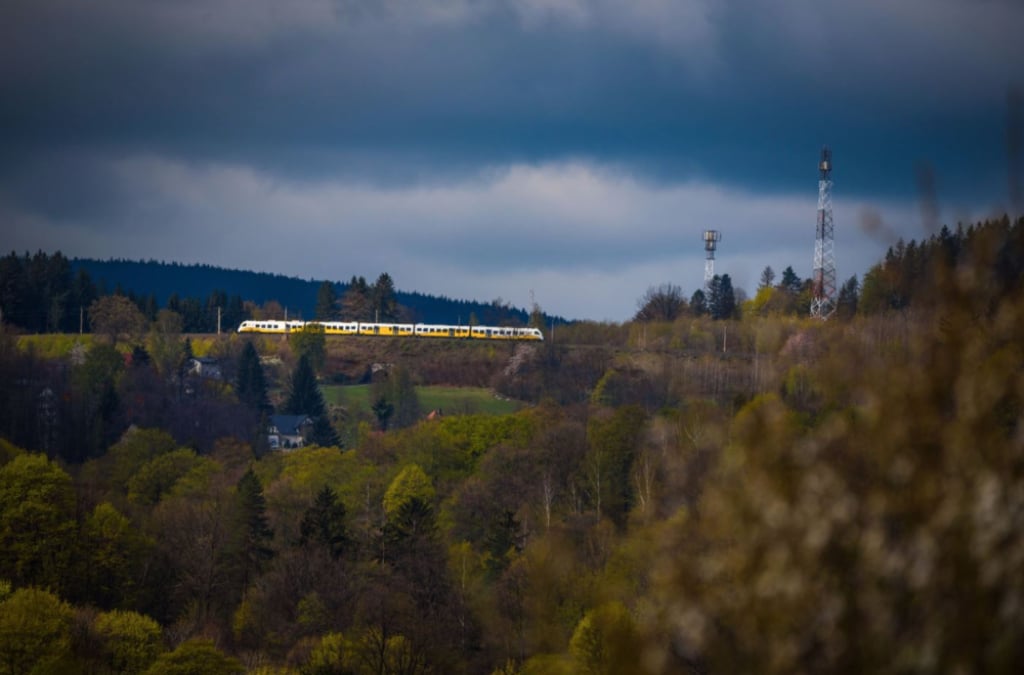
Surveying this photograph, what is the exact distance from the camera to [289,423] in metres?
106

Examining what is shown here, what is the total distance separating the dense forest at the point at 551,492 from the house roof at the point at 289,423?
149cm

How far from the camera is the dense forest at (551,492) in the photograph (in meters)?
7.31

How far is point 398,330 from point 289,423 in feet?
92.0

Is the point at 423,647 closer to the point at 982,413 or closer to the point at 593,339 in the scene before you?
the point at 982,413

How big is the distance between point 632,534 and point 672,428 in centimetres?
676

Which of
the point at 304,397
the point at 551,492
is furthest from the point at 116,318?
the point at 551,492

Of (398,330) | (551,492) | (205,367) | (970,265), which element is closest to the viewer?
(970,265)

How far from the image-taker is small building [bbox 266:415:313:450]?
10212cm

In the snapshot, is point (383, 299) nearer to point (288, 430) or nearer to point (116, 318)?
point (116, 318)

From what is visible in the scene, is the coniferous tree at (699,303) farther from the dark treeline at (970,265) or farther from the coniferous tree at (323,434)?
the dark treeline at (970,265)

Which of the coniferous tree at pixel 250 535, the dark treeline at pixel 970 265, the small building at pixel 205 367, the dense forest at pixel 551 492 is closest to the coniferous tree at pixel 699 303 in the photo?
the dense forest at pixel 551 492

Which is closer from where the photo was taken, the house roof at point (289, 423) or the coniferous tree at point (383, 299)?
the house roof at point (289, 423)

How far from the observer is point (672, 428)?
170 feet

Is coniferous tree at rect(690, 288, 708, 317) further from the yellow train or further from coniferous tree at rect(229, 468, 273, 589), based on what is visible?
coniferous tree at rect(229, 468, 273, 589)
